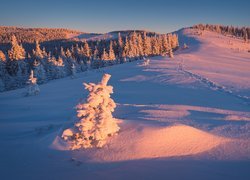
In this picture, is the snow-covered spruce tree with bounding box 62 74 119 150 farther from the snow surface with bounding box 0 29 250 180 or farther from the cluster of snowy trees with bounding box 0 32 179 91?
the cluster of snowy trees with bounding box 0 32 179 91

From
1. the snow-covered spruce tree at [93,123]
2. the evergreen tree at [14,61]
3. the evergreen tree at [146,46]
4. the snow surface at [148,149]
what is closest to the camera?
the snow surface at [148,149]

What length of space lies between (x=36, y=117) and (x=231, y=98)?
54.0 feet

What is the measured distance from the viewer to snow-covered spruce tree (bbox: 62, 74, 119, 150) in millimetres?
12766

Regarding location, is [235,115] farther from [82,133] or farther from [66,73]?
[66,73]

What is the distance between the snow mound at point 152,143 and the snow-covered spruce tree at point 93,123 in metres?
0.47

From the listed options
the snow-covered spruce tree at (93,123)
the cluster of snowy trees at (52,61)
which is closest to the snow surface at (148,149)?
the snow-covered spruce tree at (93,123)

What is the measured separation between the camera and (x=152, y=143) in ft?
41.7

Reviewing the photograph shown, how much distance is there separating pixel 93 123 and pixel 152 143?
9.23 feet

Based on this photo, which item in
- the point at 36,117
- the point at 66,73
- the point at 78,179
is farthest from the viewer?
the point at 66,73

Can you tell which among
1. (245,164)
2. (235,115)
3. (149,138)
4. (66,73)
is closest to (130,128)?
(149,138)

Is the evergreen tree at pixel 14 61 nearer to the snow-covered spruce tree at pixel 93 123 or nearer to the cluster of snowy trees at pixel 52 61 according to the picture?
the cluster of snowy trees at pixel 52 61

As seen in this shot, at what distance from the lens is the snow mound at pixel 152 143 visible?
12086 mm

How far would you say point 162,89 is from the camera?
30.2m

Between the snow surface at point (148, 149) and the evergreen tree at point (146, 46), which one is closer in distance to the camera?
the snow surface at point (148, 149)
